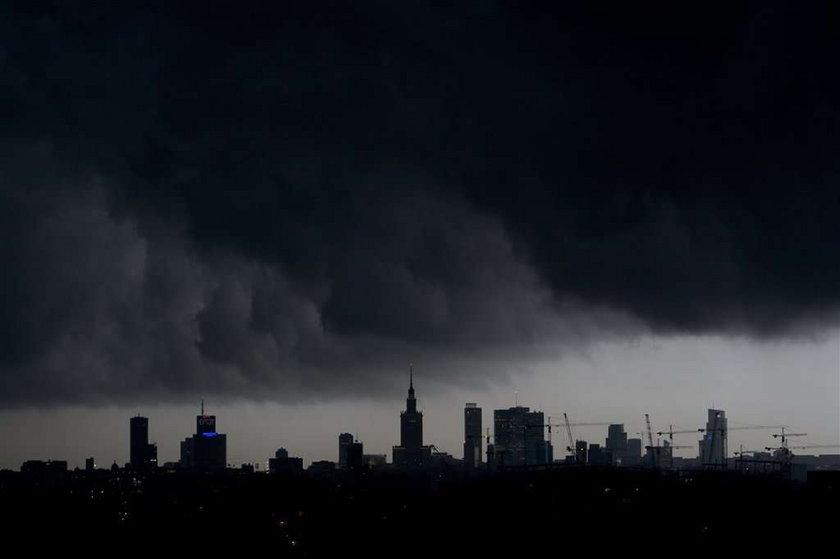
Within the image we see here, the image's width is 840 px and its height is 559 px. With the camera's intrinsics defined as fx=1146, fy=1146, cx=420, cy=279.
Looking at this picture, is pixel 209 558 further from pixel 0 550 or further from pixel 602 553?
pixel 602 553

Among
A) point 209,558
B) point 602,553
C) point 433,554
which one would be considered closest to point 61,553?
point 209,558

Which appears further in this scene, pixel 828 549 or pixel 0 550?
pixel 0 550

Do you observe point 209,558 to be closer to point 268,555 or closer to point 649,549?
point 268,555

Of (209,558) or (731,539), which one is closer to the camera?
(209,558)

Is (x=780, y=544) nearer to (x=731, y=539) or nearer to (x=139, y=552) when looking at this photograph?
(x=731, y=539)

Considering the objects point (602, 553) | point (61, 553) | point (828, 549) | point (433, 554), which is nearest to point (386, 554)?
point (433, 554)

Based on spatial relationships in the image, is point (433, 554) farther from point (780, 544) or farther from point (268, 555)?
point (780, 544)

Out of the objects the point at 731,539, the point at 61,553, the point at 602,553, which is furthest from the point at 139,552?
the point at 731,539

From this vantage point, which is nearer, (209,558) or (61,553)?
(209,558)
